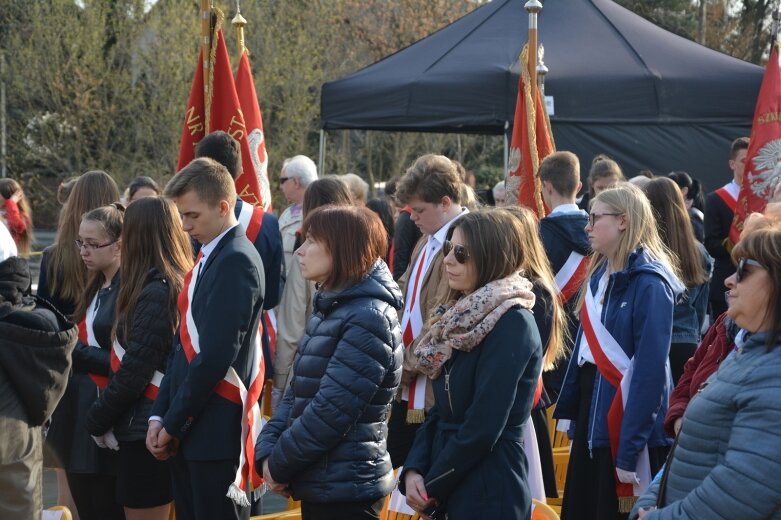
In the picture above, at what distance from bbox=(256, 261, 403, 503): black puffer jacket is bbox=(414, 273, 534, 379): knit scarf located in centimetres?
17

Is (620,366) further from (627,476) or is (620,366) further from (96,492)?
(96,492)

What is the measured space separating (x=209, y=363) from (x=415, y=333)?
3.67 ft

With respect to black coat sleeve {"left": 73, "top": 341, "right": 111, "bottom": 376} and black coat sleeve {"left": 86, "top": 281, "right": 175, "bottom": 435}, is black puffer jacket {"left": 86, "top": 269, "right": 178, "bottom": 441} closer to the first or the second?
black coat sleeve {"left": 86, "top": 281, "right": 175, "bottom": 435}

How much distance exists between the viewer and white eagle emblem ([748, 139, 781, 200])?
23.9ft

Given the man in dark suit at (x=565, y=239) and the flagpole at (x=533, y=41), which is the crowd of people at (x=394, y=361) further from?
the flagpole at (x=533, y=41)

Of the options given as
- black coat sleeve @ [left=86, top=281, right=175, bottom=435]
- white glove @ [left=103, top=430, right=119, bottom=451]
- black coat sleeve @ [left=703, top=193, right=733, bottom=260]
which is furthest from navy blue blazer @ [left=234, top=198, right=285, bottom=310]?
black coat sleeve @ [left=703, top=193, right=733, bottom=260]

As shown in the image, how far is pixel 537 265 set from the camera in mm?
3936

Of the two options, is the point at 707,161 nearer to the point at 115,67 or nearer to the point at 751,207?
the point at 751,207

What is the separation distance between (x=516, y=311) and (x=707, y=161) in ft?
25.1

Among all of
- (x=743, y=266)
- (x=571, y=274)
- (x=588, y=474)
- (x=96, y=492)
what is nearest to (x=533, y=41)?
(x=571, y=274)

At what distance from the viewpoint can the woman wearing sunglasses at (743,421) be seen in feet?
7.82

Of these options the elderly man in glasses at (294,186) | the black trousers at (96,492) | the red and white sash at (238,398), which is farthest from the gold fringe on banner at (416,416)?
the elderly man in glasses at (294,186)

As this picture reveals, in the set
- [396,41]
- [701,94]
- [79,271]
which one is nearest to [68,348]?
[79,271]

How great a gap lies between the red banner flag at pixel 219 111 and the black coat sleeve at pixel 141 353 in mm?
2376
